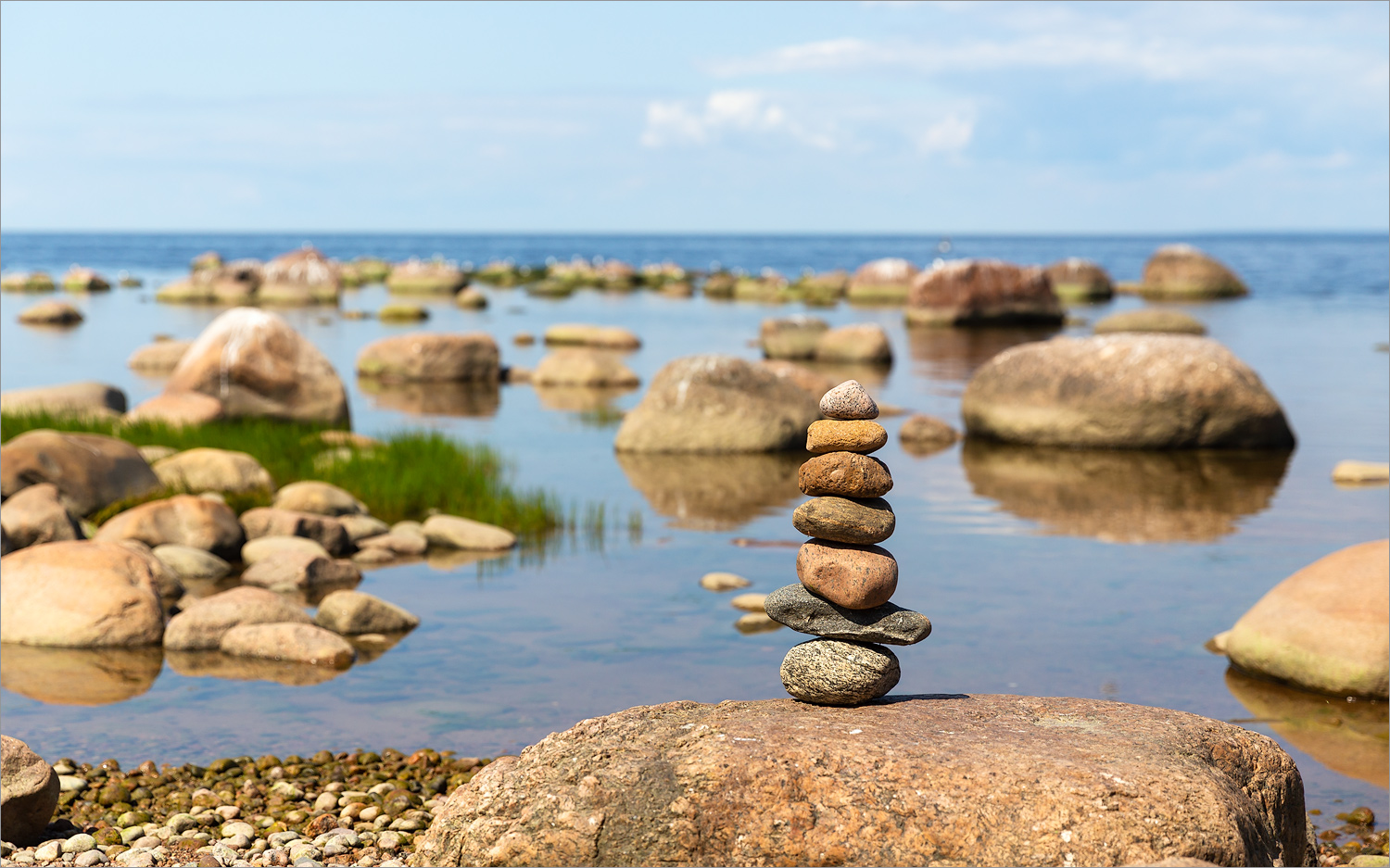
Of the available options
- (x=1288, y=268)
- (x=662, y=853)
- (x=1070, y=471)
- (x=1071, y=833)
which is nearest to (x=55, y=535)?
(x=662, y=853)

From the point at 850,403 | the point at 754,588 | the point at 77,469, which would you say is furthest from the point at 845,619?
the point at 77,469

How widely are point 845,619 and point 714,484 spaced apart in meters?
10.3

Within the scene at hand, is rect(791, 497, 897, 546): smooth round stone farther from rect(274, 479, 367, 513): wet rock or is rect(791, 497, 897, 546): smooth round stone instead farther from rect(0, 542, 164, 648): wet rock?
rect(274, 479, 367, 513): wet rock

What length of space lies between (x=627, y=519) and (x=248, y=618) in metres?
4.78

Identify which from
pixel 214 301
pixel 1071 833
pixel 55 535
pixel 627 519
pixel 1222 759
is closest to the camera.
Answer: pixel 1071 833

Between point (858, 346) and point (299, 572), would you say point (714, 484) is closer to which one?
point (299, 572)

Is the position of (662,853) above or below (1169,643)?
above

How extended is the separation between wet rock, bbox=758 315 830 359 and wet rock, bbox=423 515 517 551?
66.9 ft

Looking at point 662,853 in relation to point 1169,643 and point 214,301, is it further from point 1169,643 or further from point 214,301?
point 214,301

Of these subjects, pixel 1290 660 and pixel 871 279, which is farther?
pixel 871 279

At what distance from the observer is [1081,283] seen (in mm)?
58969

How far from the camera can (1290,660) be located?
8.80 metres

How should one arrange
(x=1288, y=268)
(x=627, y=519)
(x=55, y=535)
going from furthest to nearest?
(x=1288, y=268), (x=627, y=519), (x=55, y=535)

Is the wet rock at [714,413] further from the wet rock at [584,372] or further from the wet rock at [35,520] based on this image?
the wet rock at [584,372]
